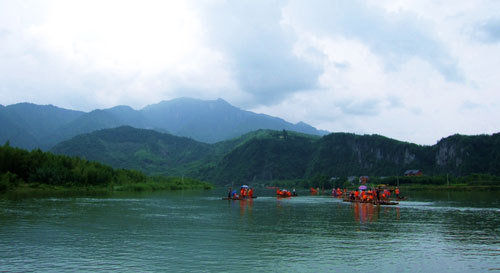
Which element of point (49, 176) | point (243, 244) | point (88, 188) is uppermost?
point (49, 176)

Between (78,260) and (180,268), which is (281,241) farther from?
(78,260)

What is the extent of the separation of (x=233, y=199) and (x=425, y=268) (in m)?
55.5

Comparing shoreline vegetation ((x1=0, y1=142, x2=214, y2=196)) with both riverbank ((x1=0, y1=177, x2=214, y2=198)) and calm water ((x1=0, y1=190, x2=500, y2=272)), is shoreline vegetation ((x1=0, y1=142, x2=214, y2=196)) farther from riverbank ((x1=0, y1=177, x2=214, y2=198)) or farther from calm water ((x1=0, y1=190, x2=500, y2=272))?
calm water ((x1=0, y1=190, x2=500, y2=272))

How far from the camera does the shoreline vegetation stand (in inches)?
3236

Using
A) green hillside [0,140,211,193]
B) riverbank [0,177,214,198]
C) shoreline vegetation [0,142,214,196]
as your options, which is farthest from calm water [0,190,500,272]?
green hillside [0,140,211,193]

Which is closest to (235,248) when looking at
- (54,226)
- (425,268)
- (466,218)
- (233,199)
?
(425,268)

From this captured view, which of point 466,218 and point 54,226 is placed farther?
point 466,218

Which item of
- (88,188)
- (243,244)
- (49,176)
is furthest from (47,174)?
(243,244)

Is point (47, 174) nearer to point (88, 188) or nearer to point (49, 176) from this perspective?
point (49, 176)

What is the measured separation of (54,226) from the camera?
101 ft

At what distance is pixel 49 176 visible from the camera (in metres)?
91.9

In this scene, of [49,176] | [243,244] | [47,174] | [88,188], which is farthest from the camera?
[88,188]

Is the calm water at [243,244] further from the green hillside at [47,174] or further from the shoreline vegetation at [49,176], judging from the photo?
the green hillside at [47,174]

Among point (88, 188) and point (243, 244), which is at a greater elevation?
point (88, 188)
